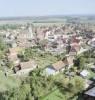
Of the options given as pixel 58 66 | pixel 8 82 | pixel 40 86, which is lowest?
pixel 8 82

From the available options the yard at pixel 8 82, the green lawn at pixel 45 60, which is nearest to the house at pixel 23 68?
the yard at pixel 8 82

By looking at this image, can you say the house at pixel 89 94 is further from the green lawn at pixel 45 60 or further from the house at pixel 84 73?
the green lawn at pixel 45 60

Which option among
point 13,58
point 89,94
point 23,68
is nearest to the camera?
point 89,94

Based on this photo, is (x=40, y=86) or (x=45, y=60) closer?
(x=40, y=86)

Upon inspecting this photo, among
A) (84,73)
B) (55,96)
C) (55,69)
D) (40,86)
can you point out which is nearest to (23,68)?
(55,69)

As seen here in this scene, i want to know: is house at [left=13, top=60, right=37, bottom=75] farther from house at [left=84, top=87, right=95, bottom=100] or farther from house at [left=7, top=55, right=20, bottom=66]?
house at [left=84, top=87, right=95, bottom=100]

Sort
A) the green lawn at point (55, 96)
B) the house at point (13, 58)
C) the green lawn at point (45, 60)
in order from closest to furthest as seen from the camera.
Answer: the green lawn at point (55, 96) < the green lawn at point (45, 60) < the house at point (13, 58)

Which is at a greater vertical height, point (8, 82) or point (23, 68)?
point (23, 68)

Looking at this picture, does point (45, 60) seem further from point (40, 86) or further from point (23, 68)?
point (40, 86)

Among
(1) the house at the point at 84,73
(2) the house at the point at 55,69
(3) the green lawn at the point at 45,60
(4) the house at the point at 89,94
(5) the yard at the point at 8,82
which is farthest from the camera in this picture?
(3) the green lawn at the point at 45,60

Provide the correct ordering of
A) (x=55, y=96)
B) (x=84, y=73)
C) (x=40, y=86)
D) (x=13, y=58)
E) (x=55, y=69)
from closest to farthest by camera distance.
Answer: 1. (x=55, y=96)
2. (x=40, y=86)
3. (x=84, y=73)
4. (x=55, y=69)
5. (x=13, y=58)

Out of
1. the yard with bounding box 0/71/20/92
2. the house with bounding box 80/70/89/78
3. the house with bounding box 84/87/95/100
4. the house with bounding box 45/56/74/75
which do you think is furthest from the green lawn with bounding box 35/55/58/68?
the house with bounding box 84/87/95/100

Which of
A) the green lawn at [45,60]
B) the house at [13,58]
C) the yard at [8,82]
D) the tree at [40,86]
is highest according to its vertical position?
the tree at [40,86]
